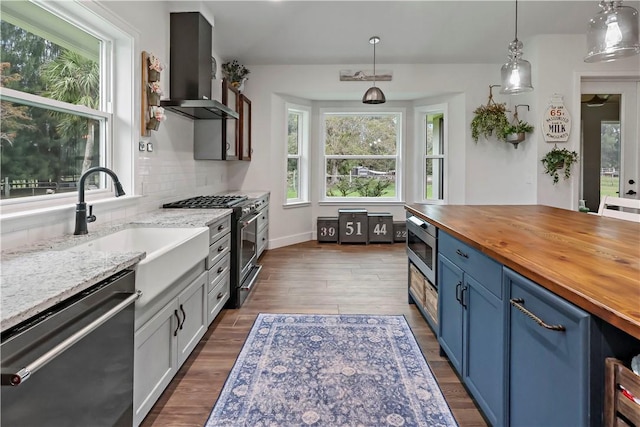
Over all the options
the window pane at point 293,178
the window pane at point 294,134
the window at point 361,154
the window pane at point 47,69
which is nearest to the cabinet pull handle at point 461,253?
the window pane at point 47,69

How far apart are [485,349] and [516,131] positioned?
441 cm

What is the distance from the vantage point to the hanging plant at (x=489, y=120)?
5.47 m

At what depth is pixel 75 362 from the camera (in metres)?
1.08

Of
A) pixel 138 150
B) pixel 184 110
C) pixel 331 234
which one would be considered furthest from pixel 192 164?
pixel 331 234

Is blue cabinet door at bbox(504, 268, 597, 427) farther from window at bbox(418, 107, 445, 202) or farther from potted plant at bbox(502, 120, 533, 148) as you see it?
window at bbox(418, 107, 445, 202)

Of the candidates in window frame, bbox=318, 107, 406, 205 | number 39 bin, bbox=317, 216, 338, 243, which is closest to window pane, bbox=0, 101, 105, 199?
number 39 bin, bbox=317, 216, 338, 243

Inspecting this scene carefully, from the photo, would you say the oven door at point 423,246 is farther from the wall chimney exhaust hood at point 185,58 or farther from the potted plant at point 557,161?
the potted plant at point 557,161

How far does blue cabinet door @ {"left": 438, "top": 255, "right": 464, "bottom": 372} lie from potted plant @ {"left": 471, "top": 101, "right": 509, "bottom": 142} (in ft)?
13.0

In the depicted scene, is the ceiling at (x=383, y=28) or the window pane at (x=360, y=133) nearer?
the ceiling at (x=383, y=28)

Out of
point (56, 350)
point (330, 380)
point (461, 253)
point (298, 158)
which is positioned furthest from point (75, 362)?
point (298, 158)

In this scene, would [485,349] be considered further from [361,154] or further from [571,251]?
[361,154]

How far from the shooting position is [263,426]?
174 centimetres

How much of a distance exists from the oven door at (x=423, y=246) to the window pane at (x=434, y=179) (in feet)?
11.1

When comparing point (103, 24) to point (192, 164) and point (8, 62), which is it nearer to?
point (8, 62)
